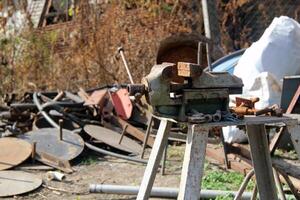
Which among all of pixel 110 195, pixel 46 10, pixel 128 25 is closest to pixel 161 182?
pixel 110 195

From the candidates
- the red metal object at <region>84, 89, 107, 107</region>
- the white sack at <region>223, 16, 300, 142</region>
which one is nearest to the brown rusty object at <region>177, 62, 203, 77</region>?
the white sack at <region>223, 16, 300, 142</region>

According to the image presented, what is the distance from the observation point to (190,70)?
2.66 m

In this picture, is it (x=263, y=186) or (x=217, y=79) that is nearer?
(x=217, y=79)

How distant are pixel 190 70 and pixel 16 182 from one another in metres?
2.99

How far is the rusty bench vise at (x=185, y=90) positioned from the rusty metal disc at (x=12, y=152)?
3.26 m

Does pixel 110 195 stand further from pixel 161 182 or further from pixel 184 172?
pixel 184 172

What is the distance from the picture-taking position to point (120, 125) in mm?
6977

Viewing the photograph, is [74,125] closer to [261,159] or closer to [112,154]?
[112,154]

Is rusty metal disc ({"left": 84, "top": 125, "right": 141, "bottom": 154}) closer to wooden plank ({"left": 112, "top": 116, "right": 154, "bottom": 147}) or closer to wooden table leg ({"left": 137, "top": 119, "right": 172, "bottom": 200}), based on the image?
wooden plank ({"left": 112, "top": 116, "right": 154, "bottom": 147})

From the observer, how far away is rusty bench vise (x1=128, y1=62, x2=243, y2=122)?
106 inches

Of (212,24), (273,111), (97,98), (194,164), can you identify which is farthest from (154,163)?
(212,24)

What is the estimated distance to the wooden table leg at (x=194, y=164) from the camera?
2619 mm

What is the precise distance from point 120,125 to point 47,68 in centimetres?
341

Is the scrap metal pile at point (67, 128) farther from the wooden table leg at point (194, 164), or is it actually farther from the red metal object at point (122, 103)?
the wooden table leg at point (194, 164)
